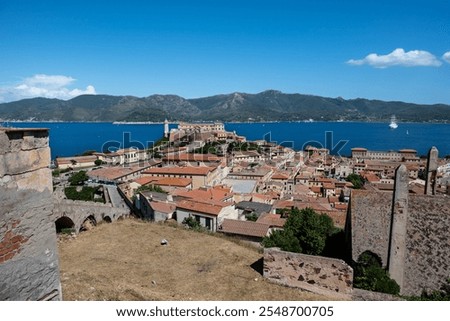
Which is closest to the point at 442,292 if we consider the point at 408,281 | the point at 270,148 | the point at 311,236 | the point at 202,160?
the point at 408,281

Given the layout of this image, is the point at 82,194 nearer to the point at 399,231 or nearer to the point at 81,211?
the point at 81,211

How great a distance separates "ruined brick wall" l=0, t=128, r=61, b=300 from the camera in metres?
3.74

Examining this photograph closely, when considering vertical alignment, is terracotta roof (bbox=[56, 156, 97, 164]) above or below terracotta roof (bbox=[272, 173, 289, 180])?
above

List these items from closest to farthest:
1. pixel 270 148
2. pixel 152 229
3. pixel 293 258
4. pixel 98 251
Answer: pixel 293 258
pixel 98 251
pixel 152 229
pixel 270 148

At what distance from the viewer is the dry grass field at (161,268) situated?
7867 mm

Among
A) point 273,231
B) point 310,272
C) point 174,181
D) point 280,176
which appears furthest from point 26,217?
point 280,176

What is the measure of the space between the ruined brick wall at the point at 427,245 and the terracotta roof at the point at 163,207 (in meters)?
16.8

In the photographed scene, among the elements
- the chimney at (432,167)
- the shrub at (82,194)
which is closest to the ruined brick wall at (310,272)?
the chimney at (432,167)

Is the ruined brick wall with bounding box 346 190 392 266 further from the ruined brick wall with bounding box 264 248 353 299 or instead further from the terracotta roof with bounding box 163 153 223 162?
the terracotta roof with bounding box 163 153 223 162

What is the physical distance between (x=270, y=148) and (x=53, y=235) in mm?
88680

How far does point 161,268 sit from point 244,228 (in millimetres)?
12678

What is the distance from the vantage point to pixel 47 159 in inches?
165

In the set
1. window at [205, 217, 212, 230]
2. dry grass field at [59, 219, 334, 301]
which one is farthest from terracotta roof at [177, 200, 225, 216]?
dry grass field at [59, 219, 334, 301]

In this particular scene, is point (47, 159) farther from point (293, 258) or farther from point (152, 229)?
point (152, 229)
